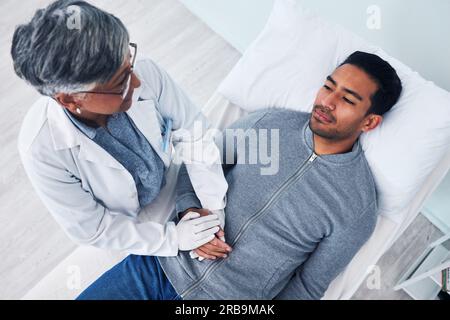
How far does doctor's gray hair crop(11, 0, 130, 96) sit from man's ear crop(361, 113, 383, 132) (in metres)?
0.81

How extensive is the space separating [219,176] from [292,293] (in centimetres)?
45

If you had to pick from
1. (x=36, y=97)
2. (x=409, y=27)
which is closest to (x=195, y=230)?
(x=409, y=27)

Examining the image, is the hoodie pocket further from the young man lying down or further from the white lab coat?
the white lab coat

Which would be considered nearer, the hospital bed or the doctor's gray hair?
the doctor's gray hair

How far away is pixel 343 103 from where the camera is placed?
1.24 meters

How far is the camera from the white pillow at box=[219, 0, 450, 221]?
4.13 feet

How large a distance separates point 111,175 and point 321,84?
2.48 feet

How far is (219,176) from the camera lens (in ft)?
4.41

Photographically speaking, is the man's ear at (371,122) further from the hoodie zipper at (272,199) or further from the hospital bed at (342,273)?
the hospital bed at (342,273)

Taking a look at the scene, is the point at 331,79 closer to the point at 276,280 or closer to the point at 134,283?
the point at 276,280

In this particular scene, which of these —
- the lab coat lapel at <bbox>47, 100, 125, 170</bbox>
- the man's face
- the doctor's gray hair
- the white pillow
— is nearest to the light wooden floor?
the white pillow

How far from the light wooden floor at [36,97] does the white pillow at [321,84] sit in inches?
21.3

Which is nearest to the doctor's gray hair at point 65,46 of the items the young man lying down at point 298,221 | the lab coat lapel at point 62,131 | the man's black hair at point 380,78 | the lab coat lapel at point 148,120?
the lab coat lapel at point 62,131

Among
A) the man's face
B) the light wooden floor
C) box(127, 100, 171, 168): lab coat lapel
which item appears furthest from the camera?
the light wooden floor
